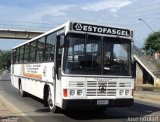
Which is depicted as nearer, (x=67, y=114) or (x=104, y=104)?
(x=104, y=104)

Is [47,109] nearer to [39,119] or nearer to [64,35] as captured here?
[39,119]

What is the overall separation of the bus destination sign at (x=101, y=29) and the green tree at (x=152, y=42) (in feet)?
229

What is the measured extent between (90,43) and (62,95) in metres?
1.96

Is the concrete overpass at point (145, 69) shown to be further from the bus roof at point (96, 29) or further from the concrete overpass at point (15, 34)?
the bus roof at point (96, 29)

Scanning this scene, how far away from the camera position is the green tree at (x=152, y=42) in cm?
8423

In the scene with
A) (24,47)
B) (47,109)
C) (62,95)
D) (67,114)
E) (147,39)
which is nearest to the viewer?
(62,95)

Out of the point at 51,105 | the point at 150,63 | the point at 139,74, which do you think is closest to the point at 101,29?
the point at 51,105

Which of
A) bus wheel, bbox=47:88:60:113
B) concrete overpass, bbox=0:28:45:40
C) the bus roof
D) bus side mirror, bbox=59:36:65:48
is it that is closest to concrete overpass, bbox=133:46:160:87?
concrete overpass, bbox=0:28:45:40

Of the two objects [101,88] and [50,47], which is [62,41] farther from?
[50,47]

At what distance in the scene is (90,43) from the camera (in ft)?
46.7

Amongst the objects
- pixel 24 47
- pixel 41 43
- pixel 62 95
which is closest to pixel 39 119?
pixel 62 95

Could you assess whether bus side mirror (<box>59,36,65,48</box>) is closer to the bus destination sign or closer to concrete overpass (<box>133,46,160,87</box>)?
the bus destination sign

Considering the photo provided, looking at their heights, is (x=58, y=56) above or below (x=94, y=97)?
above

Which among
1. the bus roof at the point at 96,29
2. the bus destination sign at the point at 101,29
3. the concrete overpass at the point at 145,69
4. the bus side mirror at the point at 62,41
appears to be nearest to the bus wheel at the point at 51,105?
the bus side mirror at the point at 62,41
